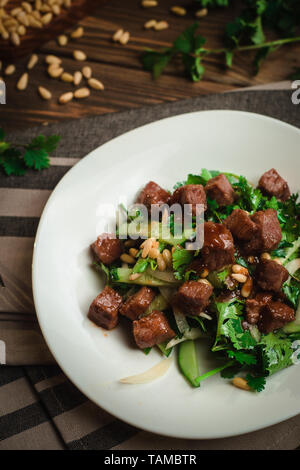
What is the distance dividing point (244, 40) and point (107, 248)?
2479mm

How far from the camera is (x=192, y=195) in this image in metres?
2.82

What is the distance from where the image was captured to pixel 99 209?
304 cm

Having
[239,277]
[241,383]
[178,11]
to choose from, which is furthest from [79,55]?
[241,383]

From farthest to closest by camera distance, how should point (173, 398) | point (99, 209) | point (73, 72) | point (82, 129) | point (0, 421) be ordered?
point (73, 72), point (82, 129), point (99, 209), point (0, 421), point (173, 398)

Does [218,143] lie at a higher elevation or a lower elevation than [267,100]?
lower

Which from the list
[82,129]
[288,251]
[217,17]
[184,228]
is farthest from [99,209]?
[217,17]

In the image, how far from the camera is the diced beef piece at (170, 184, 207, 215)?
9.26ft

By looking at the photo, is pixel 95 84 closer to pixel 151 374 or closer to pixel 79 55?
pixel 79 55

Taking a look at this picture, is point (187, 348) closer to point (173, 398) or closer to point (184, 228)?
point (173, 398)

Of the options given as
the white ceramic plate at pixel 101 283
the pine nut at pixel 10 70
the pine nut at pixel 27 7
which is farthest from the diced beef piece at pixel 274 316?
the pine nut at pixel 27 7

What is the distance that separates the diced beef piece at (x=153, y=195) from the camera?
9.61 feet

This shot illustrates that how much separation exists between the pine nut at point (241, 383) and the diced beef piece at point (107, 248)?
1.05m

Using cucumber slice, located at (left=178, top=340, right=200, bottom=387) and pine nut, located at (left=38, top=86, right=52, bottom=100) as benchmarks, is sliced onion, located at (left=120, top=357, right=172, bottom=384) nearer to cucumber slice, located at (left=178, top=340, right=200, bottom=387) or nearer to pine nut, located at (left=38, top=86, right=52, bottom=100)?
cucumber slice, located at (left=178, top=340, right=200, bottom=387)

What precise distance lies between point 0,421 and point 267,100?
3.08 m
